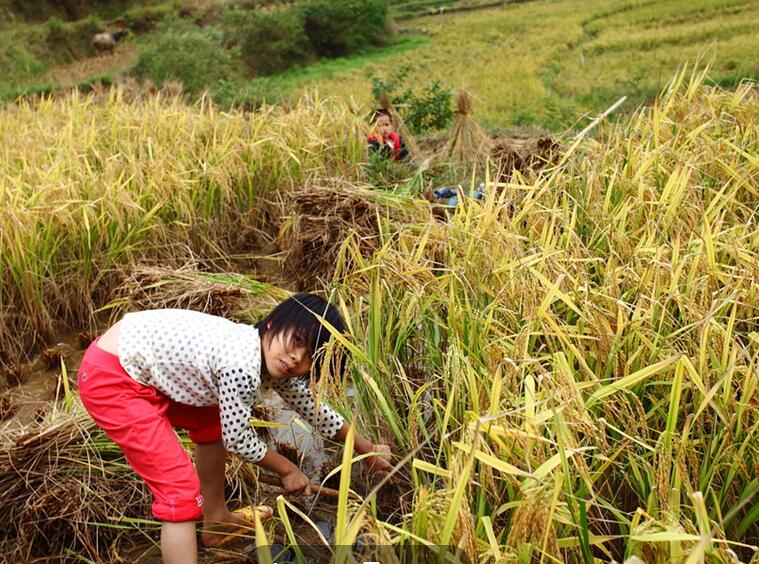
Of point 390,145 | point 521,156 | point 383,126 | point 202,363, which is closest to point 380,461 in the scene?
point 202,363

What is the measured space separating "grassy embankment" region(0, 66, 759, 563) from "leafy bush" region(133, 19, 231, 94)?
751 cm

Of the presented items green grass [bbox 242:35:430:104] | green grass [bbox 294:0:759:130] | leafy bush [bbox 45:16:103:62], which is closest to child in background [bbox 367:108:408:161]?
green grass [bbox 294:0:759:130]

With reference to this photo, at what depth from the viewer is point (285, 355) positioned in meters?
1.97

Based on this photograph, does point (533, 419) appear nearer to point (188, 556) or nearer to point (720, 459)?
point (720, 459)

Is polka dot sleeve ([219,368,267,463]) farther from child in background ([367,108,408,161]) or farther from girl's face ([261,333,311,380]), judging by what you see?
child in background ([367,108,408,161])

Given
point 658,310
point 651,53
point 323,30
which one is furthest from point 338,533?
point 323,30

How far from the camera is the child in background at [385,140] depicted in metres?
5.10

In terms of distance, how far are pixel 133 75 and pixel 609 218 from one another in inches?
496

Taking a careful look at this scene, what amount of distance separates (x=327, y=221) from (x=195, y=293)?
84 cm

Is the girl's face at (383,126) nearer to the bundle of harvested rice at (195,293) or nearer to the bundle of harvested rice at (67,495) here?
the bundle of harvested rice at (195,293)

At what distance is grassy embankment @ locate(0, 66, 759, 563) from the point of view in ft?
4.89

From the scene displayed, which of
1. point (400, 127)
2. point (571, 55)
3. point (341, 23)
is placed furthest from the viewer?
point (341, 23)

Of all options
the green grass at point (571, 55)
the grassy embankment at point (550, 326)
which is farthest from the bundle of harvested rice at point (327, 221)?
the green grass at point (571, 55)

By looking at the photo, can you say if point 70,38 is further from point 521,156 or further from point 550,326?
point 550,326
